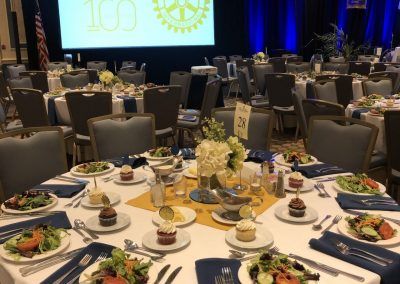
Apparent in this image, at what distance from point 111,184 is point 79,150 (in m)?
2.50

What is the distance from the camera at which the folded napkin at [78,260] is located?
131cm

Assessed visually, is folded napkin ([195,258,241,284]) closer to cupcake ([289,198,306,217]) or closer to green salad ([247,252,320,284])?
green salad ([247,252,320,284])

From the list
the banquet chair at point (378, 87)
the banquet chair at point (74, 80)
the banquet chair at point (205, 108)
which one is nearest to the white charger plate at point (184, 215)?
the banquet chair at point (205, 108)

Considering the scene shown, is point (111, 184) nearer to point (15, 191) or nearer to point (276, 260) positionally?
point (15, 191)

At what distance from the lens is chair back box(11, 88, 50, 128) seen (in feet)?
13.8

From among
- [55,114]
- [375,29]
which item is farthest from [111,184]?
[375,29]

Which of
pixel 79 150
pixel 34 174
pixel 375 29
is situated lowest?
pixel 79 150

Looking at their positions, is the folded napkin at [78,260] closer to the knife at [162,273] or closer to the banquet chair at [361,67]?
the knife at [162,273]

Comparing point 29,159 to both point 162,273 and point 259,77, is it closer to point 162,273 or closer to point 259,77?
point 162,273

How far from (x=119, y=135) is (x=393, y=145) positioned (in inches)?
75.7

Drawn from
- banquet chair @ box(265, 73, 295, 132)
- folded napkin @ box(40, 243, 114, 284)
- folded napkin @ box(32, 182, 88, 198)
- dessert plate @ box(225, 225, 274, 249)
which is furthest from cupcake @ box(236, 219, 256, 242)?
banquet chair @ box(265, 73, 295, 132)

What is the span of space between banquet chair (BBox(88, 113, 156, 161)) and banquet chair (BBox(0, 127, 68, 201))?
296 millimetres

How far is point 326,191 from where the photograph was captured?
1968 mm

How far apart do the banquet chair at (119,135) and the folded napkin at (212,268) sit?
168 centimetres
